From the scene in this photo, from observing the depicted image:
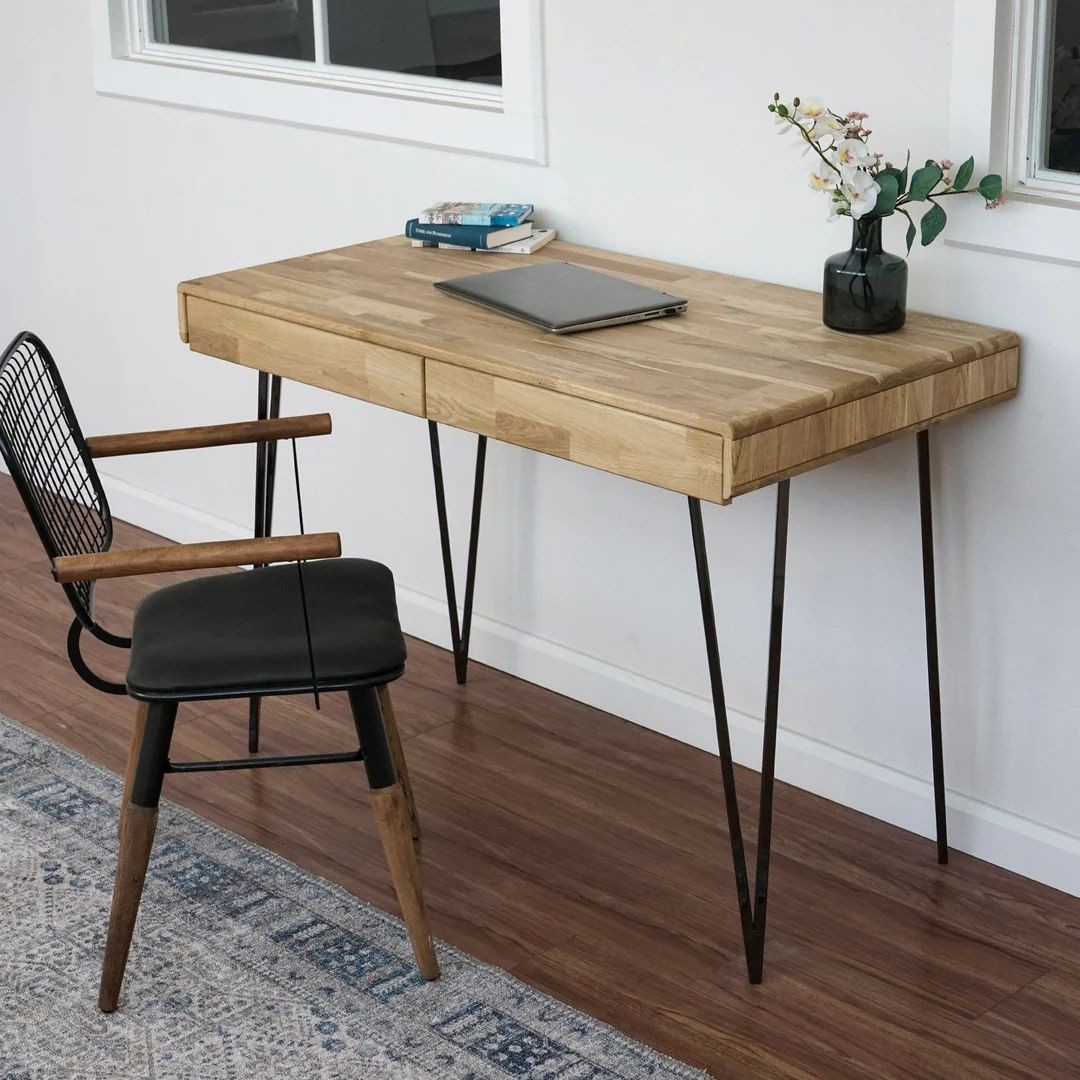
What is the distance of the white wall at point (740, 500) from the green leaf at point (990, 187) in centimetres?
11

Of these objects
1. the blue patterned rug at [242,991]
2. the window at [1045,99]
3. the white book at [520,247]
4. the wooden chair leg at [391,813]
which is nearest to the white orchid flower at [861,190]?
the window at [1045,99]

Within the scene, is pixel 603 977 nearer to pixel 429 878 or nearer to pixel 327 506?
Result: pixel 429 878

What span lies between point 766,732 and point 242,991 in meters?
0.80

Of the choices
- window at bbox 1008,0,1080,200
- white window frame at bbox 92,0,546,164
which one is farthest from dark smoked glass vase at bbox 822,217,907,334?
white window frame at bbox 92,0,546,164

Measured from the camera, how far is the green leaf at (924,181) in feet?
7.07

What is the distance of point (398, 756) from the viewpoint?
2461 millimetres

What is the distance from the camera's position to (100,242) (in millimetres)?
3881

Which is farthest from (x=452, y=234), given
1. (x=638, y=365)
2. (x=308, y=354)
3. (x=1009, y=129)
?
(x=1009, y=129)

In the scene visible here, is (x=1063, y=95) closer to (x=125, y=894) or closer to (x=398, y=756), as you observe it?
(x=398, y=756)

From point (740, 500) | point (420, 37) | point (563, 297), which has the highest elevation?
point (420, 37)

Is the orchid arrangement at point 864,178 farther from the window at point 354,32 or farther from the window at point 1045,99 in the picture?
the window at point 354,32

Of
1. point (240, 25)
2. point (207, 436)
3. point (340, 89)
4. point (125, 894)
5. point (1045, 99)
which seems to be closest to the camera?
point (125, 894)

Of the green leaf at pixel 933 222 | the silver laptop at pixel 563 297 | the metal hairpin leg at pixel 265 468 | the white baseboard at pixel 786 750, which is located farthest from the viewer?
the metal hairpin leg at pixel 265 468

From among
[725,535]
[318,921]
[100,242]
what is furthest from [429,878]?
[100,242]
